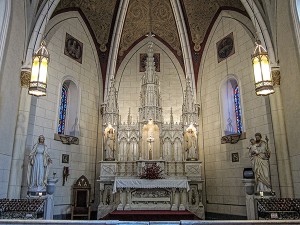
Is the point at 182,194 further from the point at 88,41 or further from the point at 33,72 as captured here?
the point at 88,41

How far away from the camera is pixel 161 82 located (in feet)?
57.6

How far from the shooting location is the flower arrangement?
13.6 meters

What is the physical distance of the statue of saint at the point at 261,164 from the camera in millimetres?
10781

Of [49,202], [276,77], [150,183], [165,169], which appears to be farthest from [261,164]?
[49,202]

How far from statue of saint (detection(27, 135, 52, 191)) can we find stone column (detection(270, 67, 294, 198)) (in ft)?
28.5

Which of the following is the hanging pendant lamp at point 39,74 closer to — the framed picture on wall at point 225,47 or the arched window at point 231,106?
the arched window at point 231,106

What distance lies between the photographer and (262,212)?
32.1 ft

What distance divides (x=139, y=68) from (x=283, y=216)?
1148cm

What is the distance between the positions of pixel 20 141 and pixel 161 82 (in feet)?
29.2

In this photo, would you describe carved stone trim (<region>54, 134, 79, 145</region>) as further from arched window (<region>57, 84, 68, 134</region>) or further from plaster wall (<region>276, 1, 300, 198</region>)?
plaster wall (<region>276, 1, 300, 198</region>)

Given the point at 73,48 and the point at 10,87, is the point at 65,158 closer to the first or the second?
the point at 10,87

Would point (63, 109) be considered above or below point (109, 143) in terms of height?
above

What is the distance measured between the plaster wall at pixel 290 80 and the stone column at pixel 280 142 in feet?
0.48

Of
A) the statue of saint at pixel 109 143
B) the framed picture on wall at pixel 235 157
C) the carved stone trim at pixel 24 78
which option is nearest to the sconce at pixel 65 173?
the statue of saint at pixel 109 143
